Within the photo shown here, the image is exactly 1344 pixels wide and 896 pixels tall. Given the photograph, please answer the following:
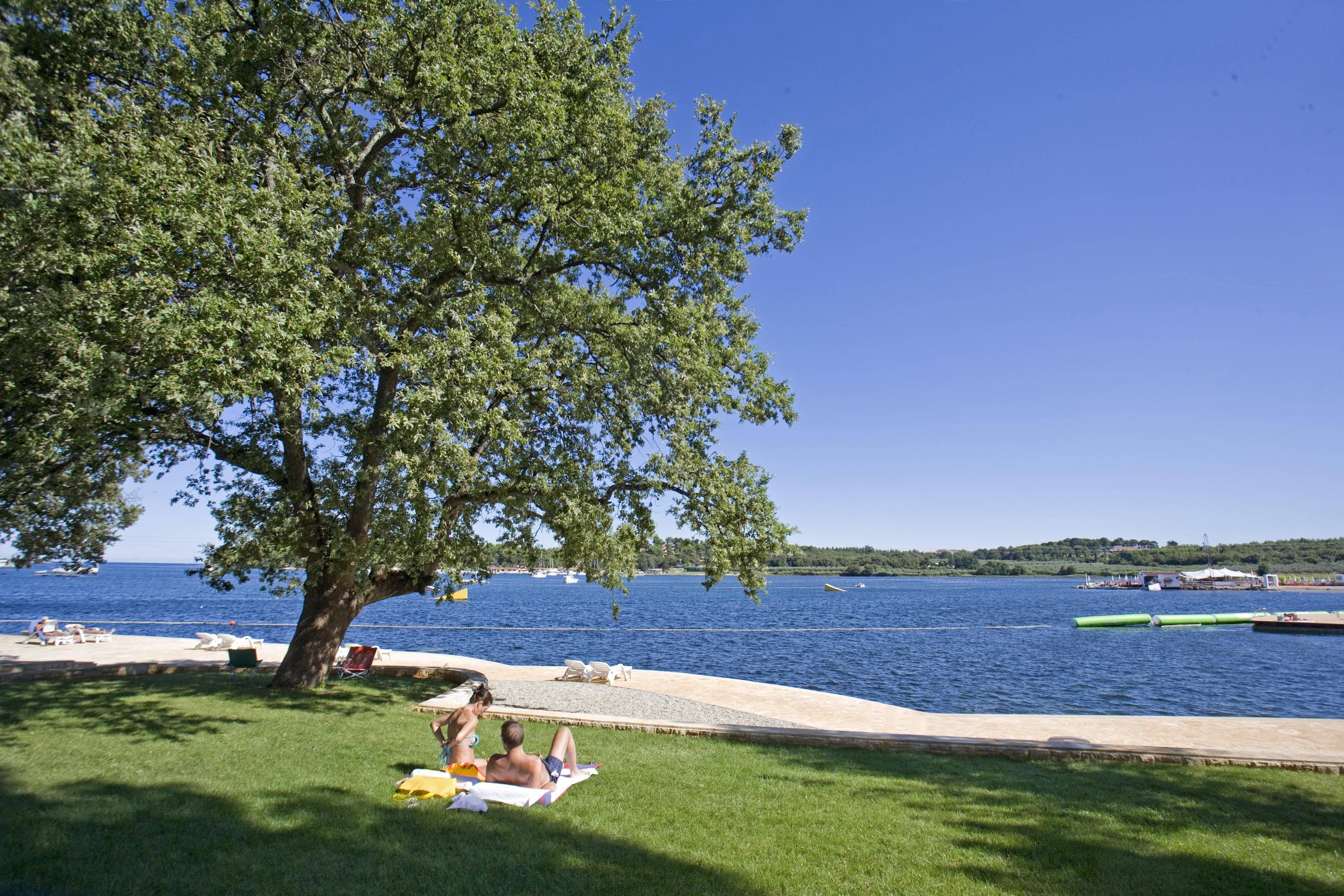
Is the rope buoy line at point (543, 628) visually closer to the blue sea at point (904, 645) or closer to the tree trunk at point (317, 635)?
the blue sea at point (904, 645)

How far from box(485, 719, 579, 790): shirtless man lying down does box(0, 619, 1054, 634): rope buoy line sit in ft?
123

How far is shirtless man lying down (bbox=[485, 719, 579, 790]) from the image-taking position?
8.02m

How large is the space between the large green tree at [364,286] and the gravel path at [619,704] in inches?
113

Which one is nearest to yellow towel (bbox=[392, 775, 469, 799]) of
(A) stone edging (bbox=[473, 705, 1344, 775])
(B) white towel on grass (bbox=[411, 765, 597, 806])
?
(B) white towel on grass (bbox=[411, 765, 597, 806])

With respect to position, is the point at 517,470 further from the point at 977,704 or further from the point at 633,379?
the point at 977,704

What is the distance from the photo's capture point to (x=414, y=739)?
422 inches

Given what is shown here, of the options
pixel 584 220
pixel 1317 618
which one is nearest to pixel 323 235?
pixel 584 220

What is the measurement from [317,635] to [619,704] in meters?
6.45

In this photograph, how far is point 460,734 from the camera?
8766 millimetres

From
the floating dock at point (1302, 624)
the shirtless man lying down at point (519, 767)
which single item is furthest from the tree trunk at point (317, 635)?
the floating dock at point (1302, 624)

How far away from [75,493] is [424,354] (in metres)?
8.80

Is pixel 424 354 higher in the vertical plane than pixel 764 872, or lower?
higher

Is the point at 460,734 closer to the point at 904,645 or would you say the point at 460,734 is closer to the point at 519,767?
the point at 519,767

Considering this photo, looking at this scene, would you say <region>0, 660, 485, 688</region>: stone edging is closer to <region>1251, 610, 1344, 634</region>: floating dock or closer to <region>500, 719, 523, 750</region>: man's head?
<region>500, 719, 523, 750</region>: man's head
